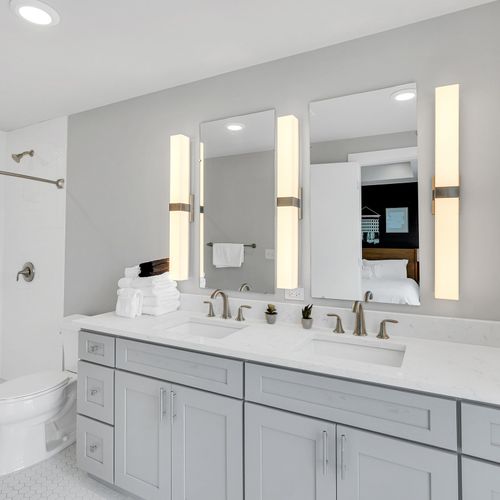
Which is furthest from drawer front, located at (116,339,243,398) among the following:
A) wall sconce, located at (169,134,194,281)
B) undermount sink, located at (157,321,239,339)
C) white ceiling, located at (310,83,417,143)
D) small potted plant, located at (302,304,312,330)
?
white ceiling, located at (310,83,417,143)

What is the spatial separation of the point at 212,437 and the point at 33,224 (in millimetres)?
2590

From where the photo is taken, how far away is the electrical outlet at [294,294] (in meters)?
1.96

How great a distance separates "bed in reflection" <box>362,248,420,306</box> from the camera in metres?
1.70

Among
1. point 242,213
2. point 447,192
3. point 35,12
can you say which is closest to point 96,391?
point 242,213

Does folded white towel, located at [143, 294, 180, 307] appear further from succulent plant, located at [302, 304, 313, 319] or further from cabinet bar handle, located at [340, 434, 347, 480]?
cabinet bar handle, located at [340, 434, 347, 480]

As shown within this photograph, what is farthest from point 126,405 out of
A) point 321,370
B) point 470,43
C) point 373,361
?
point 470,43

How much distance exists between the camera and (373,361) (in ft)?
5.29

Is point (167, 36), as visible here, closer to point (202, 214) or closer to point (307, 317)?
point (202, 214)

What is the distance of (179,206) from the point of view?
226cm

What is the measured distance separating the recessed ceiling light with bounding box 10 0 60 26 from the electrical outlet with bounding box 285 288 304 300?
176cm

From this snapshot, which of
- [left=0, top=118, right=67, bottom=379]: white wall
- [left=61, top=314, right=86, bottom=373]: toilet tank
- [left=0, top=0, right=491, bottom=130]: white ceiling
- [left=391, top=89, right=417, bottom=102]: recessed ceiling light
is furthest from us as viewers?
[left=0, top=118, right=67, bottom=379]: white wall

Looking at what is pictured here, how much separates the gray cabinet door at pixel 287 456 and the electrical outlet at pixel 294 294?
70cm

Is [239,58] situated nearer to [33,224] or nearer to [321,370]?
[321,370]

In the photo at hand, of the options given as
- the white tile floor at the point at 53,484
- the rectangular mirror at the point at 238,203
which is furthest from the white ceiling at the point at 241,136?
the white tile floor at the point at 53,484
